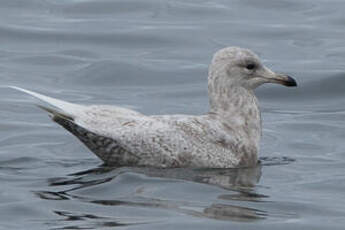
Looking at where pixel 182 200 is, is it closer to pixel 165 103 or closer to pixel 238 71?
pixel 238 71

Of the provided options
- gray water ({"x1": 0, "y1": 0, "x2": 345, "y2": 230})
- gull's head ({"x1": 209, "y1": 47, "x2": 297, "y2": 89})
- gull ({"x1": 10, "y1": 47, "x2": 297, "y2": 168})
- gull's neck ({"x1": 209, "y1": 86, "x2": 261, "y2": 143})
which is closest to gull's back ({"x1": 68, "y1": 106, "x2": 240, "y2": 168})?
gull ({"x1": 10, "y1": 47, "x2": 297, "y2": 168})

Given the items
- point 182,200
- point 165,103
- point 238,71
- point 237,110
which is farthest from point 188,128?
point 165,103

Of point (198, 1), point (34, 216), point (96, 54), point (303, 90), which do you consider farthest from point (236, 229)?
point (198, 1)

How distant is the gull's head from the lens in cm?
1270

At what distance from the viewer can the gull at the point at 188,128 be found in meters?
12.0

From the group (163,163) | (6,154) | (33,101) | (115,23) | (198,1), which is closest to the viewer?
(163,163)

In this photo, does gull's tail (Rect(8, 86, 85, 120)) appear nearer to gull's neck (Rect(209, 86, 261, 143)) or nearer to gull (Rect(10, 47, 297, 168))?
gull (Rect(10, 47, 297, 168))

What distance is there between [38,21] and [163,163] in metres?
10.1

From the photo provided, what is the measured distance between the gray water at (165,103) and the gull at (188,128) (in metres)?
0.13

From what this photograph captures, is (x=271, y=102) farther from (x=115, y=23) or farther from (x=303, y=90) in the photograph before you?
(x=115, y=23)

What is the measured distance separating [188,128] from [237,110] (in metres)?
0.73

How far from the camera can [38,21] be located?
21.9 m

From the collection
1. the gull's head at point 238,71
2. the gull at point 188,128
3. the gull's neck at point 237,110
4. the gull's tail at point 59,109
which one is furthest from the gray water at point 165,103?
the gull's head at point 238,71

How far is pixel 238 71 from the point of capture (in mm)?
12781
